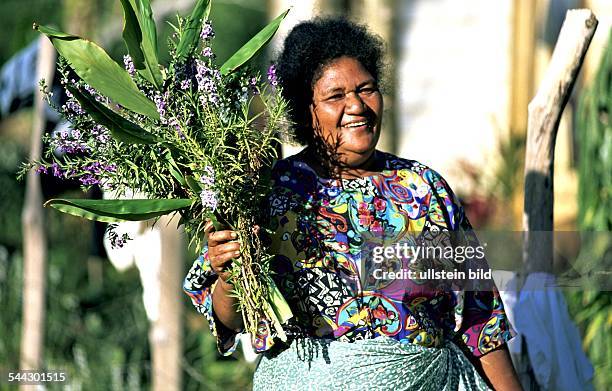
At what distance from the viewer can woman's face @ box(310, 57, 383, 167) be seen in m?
2.85

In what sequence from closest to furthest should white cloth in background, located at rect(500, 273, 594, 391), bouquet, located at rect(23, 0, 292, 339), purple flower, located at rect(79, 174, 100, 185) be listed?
bouquet, located at rect(23, 0, 292, 339)
purple flower, located at rect(79, 174, 100, 185)
white cloth in background, located at rect(500, 273, 594, 391)

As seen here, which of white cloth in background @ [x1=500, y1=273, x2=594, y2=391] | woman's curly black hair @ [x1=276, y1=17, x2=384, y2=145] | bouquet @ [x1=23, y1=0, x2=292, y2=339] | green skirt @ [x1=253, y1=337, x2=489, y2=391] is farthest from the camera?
white cloth in background @ [x1=500, y1=273, x2=594, y2=391]

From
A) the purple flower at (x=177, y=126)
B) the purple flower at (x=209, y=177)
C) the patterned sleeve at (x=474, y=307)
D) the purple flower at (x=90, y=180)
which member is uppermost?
the purple flower at (x=177, y=126)

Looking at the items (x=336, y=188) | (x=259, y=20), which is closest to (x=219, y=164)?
(x=336, y=188)

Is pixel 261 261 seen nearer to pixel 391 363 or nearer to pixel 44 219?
pixel 391 363

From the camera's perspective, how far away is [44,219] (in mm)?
6336

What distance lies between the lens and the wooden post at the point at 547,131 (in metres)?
3.82

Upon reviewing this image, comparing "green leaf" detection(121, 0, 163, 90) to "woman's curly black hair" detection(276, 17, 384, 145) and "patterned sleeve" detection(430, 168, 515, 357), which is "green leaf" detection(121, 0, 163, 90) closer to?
"woman's curly black hair" detection(276, 17, 384, 145)

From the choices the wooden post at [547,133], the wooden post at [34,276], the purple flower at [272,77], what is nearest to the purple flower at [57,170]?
the purple flower at [272,77]

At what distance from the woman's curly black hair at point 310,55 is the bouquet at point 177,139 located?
0.75ft

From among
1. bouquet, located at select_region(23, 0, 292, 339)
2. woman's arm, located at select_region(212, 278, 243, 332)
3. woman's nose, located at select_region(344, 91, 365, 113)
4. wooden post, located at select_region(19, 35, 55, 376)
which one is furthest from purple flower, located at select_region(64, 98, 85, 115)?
wooden post, located at select_region(19, 35, 55, 376)

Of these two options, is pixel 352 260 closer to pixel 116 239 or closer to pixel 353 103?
pixel 353 103

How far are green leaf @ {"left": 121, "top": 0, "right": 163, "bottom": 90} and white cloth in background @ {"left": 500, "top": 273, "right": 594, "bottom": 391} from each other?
1703 mm

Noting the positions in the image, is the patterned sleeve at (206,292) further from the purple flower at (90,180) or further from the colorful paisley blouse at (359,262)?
the purple flower at (90,180)
